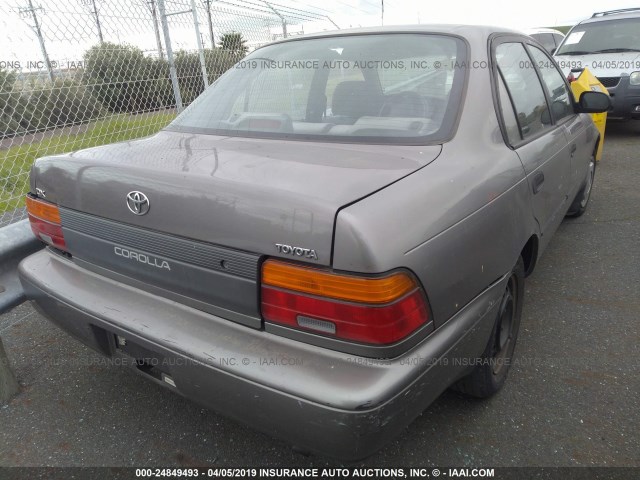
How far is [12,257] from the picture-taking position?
259 cm

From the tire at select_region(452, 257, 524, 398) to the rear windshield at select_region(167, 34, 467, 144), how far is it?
2.66ft

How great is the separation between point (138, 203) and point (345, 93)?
110cm

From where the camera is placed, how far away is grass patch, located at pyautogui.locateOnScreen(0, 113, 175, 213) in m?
4.43

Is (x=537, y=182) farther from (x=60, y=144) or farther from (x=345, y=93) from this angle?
(x=60, y=144)

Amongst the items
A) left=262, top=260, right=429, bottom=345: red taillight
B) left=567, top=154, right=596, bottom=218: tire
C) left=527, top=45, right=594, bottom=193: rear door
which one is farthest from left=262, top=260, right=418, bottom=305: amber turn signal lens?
left=567, top=154, right=596, bottom=218: tire

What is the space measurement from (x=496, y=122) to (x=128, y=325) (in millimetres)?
1677

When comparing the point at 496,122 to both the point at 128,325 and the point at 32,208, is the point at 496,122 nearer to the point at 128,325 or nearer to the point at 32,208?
the point at 128,325

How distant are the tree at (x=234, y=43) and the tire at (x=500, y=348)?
5957 mm

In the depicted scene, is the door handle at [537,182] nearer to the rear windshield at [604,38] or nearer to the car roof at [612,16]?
the rear windshield at [604,38]

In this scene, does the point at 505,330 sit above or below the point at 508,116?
below

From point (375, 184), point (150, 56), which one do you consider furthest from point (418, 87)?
point (150, 56)

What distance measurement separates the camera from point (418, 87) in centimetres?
211

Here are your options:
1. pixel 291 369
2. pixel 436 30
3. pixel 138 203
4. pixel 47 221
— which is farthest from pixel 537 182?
pixel 47 221

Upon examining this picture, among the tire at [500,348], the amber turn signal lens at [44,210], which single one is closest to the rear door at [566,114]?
the tire at [500,348]
